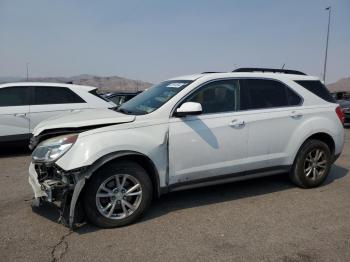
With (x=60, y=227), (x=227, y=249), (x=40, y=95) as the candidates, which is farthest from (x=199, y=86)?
(x=40, y=95)

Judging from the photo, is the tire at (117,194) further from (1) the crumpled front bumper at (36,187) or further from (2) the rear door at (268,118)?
(2) the rear door at (268,118)

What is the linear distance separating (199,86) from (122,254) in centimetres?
236

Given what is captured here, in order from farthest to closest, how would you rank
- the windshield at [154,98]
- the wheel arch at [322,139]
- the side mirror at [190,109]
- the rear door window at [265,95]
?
the wheel arch at [322,139] → the rear door window at [265,95] → the windshield at [154,98] → the side mirror at [190,109]

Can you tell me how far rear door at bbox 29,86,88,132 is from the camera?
8438 millimetres

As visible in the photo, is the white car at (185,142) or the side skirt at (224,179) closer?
the white car at (185,142)

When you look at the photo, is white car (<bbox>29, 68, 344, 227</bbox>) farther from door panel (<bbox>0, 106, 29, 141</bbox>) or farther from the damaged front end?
door panel (<bbox>0, 106, 29, 141</bbox>)

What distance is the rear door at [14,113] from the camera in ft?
26.9

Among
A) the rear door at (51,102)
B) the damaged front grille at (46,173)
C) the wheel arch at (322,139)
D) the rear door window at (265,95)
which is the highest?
the rear door window at (265,95)

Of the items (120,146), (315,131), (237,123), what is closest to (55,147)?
(120,146)

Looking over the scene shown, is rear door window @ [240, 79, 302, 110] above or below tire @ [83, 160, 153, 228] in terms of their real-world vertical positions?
above

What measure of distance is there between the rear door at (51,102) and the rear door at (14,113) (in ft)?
0.49

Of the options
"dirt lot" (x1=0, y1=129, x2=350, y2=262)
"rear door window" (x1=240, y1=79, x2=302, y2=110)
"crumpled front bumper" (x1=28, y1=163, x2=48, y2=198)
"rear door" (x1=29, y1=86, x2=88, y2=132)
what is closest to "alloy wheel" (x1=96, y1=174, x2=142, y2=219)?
"dirt lot" (x1=0, y1=129, x2=350, y2=262)

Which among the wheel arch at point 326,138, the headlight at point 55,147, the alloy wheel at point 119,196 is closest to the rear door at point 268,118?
the wheel arch at point 326,138

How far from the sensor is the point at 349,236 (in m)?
4.09
